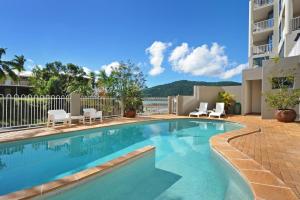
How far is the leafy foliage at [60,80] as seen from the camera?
17445mm

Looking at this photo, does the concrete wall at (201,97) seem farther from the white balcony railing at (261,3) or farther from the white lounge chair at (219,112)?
the white balcony railing at (261,3)

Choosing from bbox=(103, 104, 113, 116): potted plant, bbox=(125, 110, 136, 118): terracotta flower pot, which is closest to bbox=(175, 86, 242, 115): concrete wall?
bbox=(125, 110, 136, 118): terracotta flower pot

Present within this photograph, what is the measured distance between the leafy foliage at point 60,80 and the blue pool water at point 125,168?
8488 mm

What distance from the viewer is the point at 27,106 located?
1016 centimetres

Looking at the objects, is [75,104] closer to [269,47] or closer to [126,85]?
[126,85]

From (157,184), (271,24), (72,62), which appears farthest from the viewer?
(72,62)

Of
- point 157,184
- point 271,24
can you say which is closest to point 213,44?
point 271,24

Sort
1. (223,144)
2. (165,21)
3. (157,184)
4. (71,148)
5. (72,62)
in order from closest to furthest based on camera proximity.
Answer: (157,184) < (223,144) < (71,148) < (165,21) < (72,62)

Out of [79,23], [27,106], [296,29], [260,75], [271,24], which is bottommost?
[27,106]

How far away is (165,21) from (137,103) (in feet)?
27.9

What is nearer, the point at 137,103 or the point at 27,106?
the point at 27,106

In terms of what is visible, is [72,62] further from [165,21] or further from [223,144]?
[223,144]

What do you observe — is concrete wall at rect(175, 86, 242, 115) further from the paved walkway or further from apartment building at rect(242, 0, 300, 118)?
the paved walkway

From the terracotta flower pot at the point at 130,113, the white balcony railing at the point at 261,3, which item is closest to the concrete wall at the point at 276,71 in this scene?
the terracotta flower pot at the point at 130,113
